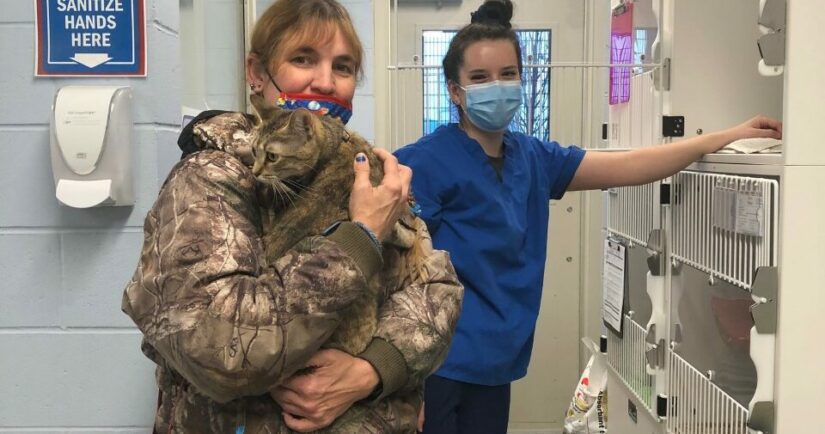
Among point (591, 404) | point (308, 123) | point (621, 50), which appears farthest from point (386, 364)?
point (591, 404)

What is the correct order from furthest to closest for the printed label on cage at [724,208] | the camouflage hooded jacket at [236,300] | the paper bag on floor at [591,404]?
the paper bag on floor at [591,404], the printed label on cage at [724,208], the camouflage hooded jacket at [236,300]

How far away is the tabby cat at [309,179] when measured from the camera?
95 cm

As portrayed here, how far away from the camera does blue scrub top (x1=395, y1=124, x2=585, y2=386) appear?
1.70m

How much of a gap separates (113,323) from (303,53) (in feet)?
2.62

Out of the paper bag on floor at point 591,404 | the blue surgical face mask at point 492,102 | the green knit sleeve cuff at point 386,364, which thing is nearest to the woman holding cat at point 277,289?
the green knit sleeve cuff at point 386,364

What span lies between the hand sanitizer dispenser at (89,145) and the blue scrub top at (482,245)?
26.0 inches

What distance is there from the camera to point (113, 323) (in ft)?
4.98

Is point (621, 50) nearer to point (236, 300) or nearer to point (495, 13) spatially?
point (495, 13)

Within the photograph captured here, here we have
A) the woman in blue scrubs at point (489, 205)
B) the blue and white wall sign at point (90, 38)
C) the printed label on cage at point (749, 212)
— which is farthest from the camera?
the woman in blue scrubs at point (489, 205)

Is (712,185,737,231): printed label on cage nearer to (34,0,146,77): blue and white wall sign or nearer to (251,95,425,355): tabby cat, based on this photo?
(251,95,425,355): tabby cat

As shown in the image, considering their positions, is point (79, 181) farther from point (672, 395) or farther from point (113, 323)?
point (672, 395)

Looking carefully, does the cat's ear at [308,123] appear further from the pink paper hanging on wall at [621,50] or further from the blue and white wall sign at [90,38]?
the pink paper hanging on wall at [621,50]

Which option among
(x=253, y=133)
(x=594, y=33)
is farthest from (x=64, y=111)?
(x=594, y=33)

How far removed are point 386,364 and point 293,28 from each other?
0.50 meters
